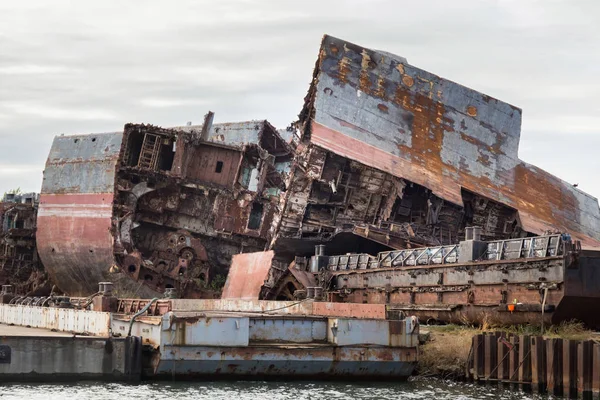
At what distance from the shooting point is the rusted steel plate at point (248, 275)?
4459cm

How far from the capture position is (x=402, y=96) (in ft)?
156

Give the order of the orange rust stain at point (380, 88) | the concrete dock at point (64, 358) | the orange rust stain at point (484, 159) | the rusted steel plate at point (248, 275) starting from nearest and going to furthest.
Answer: the concrete dock at point (64, 358)
the rusted steel plate at point (248, 275)
the orange rust stain at point (380, 88)
the orange rust stain at point (484, 159)

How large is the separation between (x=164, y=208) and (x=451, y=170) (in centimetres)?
1587

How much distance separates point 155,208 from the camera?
5428cm

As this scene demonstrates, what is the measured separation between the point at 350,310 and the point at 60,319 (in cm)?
926

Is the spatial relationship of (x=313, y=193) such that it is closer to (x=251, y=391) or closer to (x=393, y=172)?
(x=393, y=172)

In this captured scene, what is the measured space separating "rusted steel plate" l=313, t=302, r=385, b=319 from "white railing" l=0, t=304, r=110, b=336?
583 centimetres

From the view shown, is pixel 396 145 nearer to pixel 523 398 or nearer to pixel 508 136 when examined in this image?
pixel 508 136

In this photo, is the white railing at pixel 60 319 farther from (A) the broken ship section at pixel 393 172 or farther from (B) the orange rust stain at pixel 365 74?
(B) the orange rust stain at pixel 365 74

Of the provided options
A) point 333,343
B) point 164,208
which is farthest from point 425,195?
point 333,343

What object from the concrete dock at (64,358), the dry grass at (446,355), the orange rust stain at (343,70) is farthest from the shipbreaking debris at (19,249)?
the dry grass at (446,355)

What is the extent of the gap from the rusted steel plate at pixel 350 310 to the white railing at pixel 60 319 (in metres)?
5.83

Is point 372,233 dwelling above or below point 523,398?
above

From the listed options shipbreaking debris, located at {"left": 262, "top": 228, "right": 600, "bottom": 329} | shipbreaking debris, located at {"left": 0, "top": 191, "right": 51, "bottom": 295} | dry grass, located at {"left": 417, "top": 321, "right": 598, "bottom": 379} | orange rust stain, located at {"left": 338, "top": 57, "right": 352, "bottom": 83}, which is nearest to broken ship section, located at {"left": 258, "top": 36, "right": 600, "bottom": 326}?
orange rust stain, located at {"left": 338, "top": 57, "right": 352, "bottom": 83}
